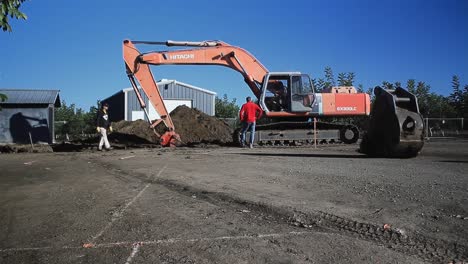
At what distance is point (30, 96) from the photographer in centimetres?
2770

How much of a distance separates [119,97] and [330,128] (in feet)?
80.5

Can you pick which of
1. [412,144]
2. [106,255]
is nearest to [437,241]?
[106,255]

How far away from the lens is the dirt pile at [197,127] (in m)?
21.8

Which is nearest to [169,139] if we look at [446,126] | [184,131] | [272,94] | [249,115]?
[249,115]

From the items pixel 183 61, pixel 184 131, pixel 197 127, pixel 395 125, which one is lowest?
pixel 184 131

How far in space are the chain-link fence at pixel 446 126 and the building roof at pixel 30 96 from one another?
1085 inches

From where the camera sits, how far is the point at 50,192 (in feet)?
22.0

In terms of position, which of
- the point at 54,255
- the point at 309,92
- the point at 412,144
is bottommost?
the point at 54,255

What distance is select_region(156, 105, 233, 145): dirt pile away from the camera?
21.8 m

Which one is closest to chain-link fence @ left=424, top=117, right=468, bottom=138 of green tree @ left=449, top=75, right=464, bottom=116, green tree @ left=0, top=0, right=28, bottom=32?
green tree @ left=449, top=75, right=464, bottom=116

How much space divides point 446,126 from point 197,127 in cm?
2051

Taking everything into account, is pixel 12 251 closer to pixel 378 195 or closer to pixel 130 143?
pixel 378 195

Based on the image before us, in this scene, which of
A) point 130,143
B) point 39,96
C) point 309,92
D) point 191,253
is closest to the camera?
point 191,253

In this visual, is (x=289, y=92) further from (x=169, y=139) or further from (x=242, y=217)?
(x=242, y=217)
